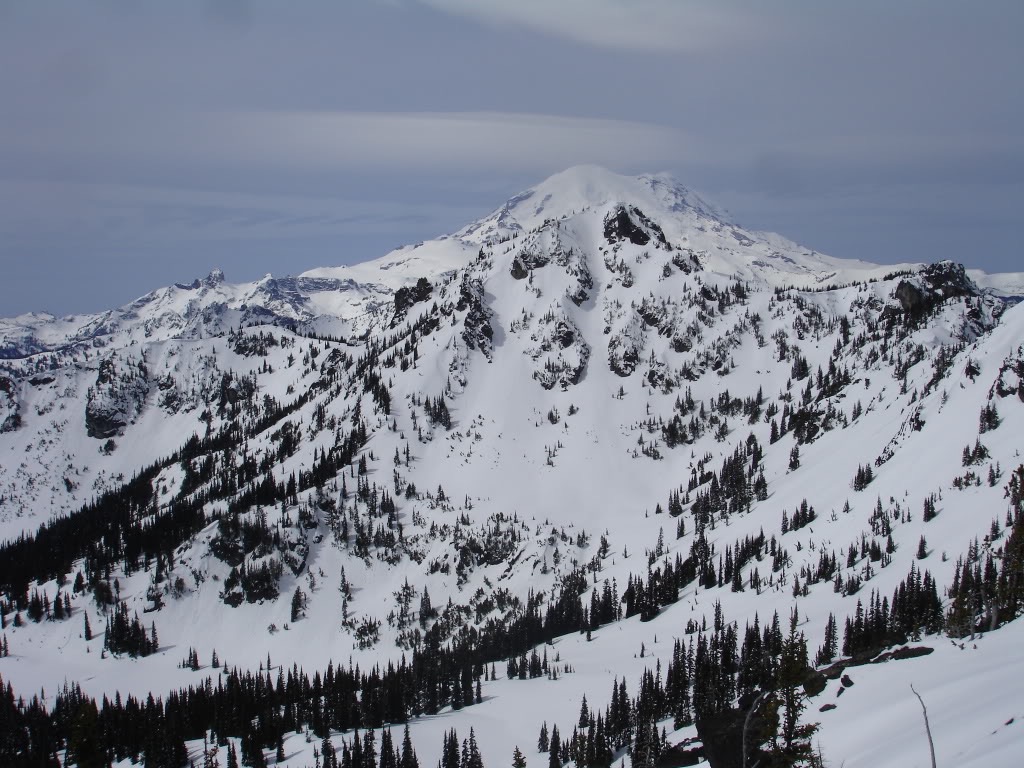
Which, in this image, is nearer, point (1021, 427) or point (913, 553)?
point (913, 553)

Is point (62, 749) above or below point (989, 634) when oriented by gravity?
below

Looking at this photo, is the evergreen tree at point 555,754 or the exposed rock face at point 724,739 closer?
the exposed rock face at point 724,739

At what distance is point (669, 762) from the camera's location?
105 meters

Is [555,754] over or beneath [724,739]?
beneath

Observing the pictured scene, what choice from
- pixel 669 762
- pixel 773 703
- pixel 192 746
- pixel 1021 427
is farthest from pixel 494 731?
pixel 1021 427

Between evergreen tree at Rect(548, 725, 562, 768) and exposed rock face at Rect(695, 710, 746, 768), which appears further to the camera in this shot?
evergreen tree at Rect(548, 725, 562, 768)

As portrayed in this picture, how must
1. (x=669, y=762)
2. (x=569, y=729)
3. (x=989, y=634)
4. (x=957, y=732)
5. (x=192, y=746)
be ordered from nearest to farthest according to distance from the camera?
1. (x=957, y=732)
2. (x=989, y=634)
3. (x=669, y=762)
4. (x=569, y=729)
5. (x=192, y=746)

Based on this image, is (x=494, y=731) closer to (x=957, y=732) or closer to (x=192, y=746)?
(x=192, y=746)

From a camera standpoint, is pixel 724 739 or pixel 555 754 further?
pixel 555 754

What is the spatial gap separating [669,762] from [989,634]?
48.0 metres

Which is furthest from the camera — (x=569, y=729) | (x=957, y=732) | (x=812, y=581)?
(x=812, y=581)

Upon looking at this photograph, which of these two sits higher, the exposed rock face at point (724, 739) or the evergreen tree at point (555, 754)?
the exposed rock face at point (724, 739)

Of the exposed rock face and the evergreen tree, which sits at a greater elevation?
the exposed rock face

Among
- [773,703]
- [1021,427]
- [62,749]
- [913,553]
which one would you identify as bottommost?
[62,749]
